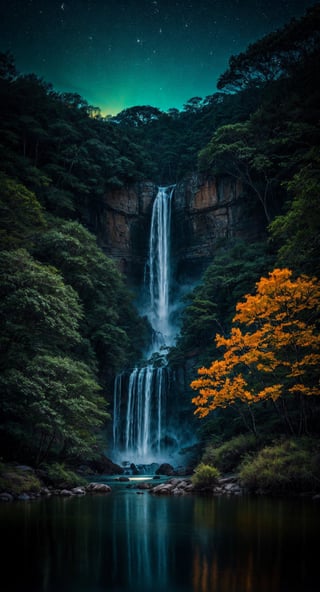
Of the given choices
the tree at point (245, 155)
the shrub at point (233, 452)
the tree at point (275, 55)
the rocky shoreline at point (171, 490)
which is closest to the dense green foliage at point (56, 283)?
the rocky shoreline at point (171, 490)

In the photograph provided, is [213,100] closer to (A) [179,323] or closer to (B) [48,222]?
(A) [179,323]

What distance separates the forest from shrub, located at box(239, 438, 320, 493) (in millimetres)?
52

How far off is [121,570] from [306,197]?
1544 centimetres

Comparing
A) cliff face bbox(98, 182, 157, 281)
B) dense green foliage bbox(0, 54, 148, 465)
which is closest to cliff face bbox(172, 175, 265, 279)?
cliff face bbox(98, 182, 157, 281)

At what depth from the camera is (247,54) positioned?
1329 inches

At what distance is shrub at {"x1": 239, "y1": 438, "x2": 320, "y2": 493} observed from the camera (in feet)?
41.9

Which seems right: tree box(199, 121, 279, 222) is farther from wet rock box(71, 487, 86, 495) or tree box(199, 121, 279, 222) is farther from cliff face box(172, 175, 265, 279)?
wet rock box(71, 487, 86, 495)

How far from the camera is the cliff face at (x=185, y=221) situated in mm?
37213

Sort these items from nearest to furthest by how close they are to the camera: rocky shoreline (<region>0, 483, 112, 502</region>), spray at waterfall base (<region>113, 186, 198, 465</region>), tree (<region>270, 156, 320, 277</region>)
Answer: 1. rocky shoreline (<region>0, 483, 112, 502</region>)
2. tree (<region>270, 156, 320, 277</region>)
3. spray at waterfall base (<region>113, 186, 198, 465</region>)

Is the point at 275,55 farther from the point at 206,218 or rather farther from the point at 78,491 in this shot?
the point at 78,491

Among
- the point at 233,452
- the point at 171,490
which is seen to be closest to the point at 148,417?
the point at 233,452

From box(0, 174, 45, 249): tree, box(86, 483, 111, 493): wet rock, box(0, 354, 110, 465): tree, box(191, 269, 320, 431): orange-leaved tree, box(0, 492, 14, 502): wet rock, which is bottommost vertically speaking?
box(86, 483, 111, 493): wet rock

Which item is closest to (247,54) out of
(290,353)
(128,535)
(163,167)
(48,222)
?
(163,167)

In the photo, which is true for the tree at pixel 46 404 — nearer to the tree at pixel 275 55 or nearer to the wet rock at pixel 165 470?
the wet rock at pixel 165 470
